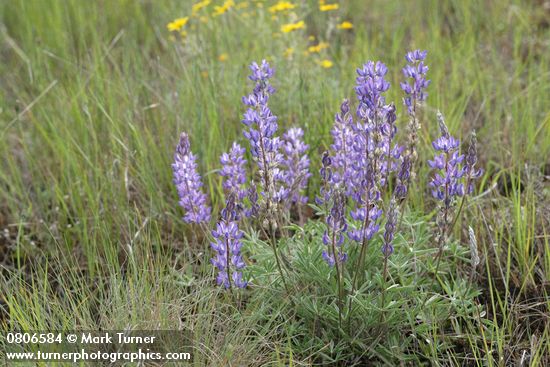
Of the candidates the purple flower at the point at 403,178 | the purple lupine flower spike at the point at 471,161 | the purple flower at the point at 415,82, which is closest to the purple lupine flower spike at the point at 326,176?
the purple flower at the point at 403,178

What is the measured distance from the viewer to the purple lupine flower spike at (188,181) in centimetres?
276

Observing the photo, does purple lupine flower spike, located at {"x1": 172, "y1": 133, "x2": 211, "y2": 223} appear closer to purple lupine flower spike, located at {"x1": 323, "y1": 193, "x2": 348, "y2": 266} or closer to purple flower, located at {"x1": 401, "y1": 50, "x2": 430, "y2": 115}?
purple lupine flower spike, located at {"x1": 323, "y1": 193, "x2": 348, "y2": 266}

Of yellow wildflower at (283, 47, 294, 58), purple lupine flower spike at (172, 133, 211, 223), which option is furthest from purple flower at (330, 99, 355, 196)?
yellow wildflower at (283, 47, 294, 58)

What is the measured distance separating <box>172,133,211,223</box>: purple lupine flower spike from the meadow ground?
0.18 meters

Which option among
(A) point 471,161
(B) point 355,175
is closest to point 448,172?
(A) point 471,161

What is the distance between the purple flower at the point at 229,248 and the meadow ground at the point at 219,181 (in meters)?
0.08

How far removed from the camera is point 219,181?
12.1 ft

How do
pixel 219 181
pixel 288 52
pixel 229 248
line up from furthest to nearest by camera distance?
1. pixel 288 52
2. pixel 219 181
3. pixel 229 248

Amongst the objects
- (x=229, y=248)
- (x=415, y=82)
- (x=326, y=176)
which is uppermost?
(x=415, y=82)

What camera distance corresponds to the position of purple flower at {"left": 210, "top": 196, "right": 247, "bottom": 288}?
2578 mm

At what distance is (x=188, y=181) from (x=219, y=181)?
2.90ft

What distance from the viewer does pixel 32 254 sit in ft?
11.5

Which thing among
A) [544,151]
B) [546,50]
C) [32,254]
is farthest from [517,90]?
[32,254]

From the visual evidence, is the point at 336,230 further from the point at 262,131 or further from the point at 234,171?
the point at 234,171
